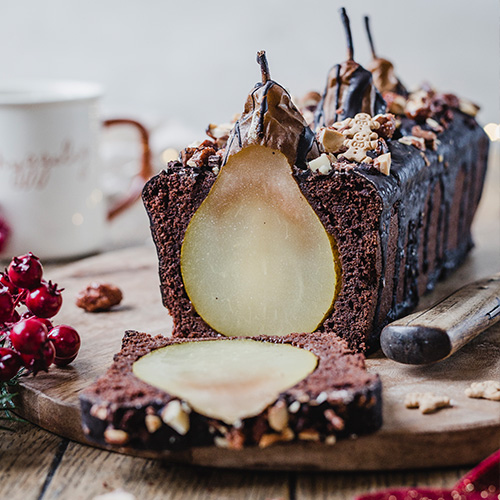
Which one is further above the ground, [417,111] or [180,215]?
[417,111]


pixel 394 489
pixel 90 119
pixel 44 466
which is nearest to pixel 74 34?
pixel 90 119

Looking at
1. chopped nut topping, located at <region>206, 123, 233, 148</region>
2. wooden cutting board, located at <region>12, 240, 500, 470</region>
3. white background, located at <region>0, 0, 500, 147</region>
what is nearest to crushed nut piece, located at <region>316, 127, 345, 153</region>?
chopped nut topping, located at <region>206, 123, 233, 148</region>

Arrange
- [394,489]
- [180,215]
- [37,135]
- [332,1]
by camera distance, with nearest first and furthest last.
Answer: [394,489] < [180,215] < [37,135] < [332,1]

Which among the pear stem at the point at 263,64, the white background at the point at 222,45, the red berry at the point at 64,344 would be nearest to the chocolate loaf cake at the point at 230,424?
the red berry at the point at 64,344

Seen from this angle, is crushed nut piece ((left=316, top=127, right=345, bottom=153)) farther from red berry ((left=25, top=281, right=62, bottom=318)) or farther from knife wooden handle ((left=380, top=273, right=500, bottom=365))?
red berry ((left=25, top=281, right=62, bottom=318))

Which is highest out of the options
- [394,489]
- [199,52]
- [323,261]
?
[199,52]

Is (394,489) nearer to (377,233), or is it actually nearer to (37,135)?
(377,233)

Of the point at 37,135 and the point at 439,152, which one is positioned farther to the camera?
the point at 37,135
